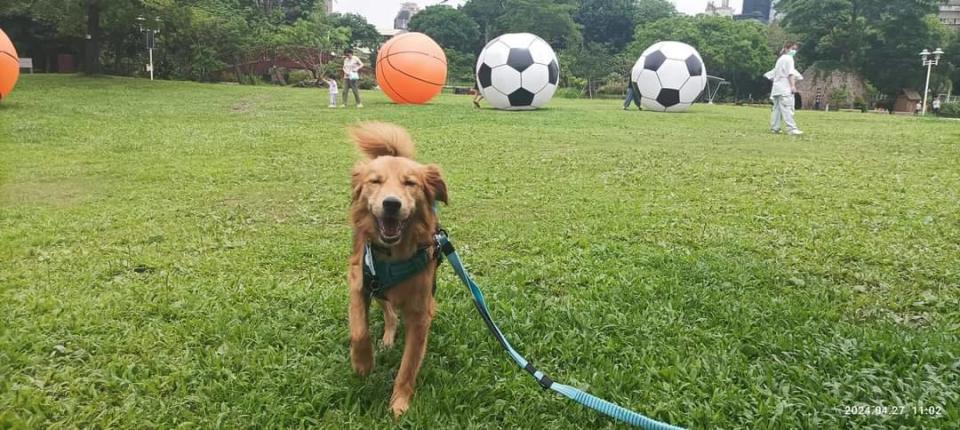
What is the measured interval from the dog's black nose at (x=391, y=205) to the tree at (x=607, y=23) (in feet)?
243

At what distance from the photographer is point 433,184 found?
2.90 m

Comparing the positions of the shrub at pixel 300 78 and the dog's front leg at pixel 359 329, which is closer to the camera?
the dog's front leg at pixel 359 329

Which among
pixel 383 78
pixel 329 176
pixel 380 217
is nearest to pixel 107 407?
pixel 380 217

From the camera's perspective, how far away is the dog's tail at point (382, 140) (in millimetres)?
3169

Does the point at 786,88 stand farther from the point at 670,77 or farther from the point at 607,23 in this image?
the point at 607,23

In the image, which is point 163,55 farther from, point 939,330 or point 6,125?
point 939,330

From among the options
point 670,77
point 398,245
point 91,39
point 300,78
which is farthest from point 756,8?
point 398,245

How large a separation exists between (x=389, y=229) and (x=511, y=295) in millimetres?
1392

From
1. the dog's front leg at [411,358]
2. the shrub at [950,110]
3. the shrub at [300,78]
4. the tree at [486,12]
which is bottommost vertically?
the dog's front leg at [411,358]

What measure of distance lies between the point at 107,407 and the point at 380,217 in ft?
4.55

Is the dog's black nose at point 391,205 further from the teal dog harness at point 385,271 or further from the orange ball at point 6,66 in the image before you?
the orange ball at point 6,66

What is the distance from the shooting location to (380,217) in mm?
2570

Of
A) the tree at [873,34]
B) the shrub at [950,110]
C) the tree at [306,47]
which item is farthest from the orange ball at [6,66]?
the tree at [873,34]

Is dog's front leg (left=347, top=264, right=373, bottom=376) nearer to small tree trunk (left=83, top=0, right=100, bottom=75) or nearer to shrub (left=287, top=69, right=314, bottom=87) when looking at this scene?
small tree trunk (left=83, top=0, right=100, bottom=75)
